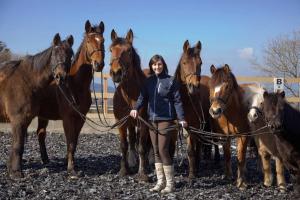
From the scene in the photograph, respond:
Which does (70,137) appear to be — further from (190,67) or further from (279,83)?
(279,83)

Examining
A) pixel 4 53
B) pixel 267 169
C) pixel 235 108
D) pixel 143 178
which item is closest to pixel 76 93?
pixel 143 178

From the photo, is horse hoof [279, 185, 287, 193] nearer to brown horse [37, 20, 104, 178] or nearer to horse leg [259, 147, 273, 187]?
horse leg [259, 147, 273, 187]

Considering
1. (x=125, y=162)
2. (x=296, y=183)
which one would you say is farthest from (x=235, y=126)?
(x=125, y=162)

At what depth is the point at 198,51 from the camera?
21.0 ft

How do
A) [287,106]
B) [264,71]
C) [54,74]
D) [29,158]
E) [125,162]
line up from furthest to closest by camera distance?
[264,71]
[29,158]
[125,162]
[54,74]
[287,106]

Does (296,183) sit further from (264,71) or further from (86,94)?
(264,71)

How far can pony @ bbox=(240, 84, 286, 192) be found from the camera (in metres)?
6.02

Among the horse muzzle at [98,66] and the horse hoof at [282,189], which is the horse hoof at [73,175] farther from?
the horse hoof at [282,189]

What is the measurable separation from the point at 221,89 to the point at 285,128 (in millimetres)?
1133

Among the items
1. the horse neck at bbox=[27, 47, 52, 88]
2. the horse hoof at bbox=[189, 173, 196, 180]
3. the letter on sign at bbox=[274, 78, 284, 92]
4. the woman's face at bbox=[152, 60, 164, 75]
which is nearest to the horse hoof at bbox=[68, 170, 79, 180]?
the horse neck at bbox=[27, 47, 52, 88]

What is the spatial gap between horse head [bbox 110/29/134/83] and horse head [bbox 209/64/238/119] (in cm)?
138

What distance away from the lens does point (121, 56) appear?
19.5ft

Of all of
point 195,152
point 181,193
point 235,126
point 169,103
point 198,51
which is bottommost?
point 181,193

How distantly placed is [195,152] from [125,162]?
129 cm
